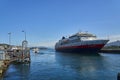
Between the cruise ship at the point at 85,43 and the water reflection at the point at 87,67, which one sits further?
the cruise ship at the point at 85,43

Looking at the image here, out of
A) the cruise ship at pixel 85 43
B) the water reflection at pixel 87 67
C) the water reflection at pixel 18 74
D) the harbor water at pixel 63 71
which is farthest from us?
the cruise ship at pixel 85 43

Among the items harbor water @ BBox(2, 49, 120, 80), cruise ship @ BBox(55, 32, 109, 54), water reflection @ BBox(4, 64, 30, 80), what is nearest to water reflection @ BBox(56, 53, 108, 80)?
harbor water @ BBox(2, 49, 120, 80)

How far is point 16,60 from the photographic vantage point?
155ft

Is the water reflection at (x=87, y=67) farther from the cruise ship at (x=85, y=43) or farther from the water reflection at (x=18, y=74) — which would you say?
the cruise ship at (x=85, y=43)

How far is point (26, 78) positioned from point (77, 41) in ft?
221

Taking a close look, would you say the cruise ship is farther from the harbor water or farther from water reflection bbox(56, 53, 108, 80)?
the harbor water

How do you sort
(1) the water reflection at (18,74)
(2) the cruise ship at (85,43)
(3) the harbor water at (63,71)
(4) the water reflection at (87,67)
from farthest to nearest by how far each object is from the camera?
(2) the cruise ship at (85,43) < (4) the water reflection at (87,67) < (3) the harbor water at (63,71) < (1) the water reflection at (18,74)

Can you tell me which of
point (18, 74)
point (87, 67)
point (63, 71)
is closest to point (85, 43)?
point (87, 67)

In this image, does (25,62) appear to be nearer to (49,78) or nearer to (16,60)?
(16,60)

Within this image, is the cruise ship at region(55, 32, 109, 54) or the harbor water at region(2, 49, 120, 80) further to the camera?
the cruise ship at region(55, 32, 109, 54)

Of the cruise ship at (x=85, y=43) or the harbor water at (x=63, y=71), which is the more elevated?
the cruise ship at (x=85, y=43)

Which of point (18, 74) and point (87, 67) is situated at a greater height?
point (87, 67)

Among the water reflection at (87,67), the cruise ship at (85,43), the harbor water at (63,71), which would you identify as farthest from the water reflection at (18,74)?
the cruise ship at (85,43)

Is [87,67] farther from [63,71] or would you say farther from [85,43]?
[85,43]
